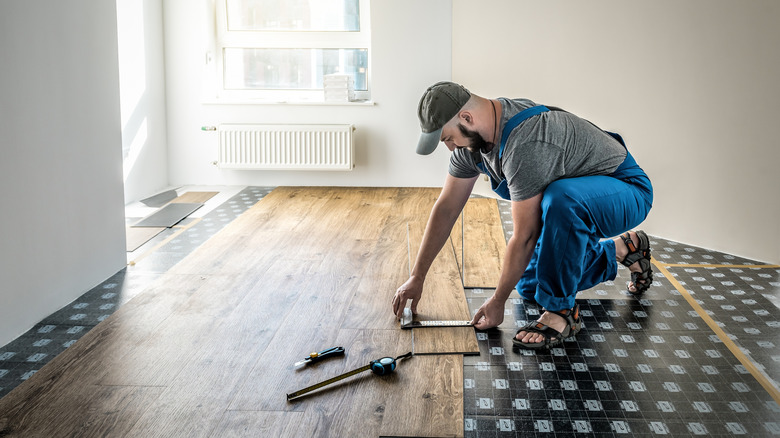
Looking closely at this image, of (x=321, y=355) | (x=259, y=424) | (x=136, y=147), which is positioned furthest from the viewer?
(x=136, y=147)

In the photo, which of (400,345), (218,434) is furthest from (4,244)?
(400,345)

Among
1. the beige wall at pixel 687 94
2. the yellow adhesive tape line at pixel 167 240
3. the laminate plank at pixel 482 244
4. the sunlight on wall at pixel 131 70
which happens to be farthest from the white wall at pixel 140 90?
the beige wall at pixel 687 94

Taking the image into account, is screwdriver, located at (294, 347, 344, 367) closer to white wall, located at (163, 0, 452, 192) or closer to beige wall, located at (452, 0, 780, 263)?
beige wall, located at (452, 0, 780, 263)

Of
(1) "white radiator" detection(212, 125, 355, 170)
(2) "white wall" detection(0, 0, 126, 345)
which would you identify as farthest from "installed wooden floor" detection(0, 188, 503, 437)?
(1) "white radiator" detection(212, 125, 355, 170)

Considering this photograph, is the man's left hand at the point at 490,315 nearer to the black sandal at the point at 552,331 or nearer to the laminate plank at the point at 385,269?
the black sandal at the point at 552,331

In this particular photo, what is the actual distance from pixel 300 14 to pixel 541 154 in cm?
384

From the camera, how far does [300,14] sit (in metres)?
5.48

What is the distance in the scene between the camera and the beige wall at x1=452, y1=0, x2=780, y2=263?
3.29 metres

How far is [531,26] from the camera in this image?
454 centimetres

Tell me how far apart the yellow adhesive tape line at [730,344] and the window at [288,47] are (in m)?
3.29

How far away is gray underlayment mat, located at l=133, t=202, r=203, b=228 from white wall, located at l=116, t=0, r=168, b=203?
45cm

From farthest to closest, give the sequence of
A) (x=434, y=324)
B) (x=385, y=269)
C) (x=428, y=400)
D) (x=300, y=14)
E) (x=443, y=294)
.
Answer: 1. (x=300, y=14)
2. (x=385, y=269)
3. (x=443, y=294)
4. (x=434, y=324)
5. (x=428, y=400)

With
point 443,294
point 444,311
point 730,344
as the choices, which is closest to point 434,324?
point 444,311

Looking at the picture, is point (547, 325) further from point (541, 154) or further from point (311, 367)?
point (311, 367)
